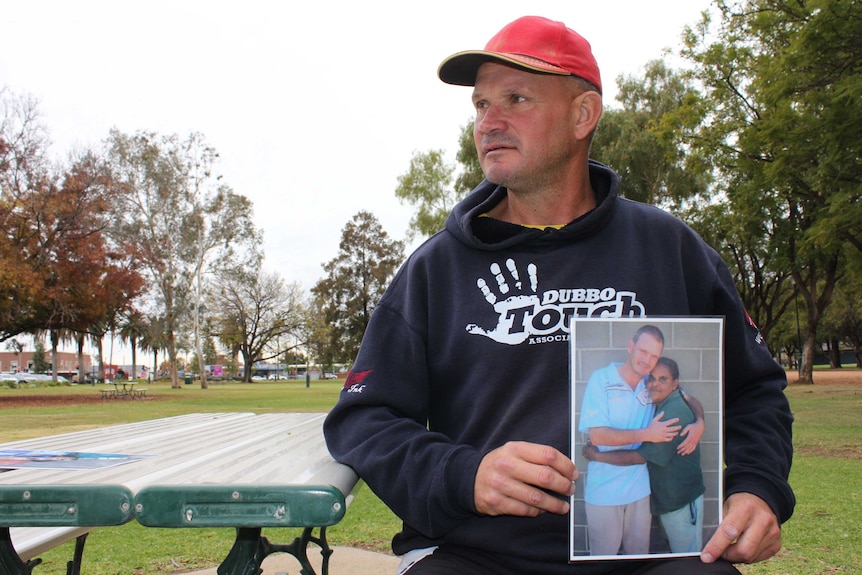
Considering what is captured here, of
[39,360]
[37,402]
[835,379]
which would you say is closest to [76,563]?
[37,402]

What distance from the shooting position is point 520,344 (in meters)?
1.84

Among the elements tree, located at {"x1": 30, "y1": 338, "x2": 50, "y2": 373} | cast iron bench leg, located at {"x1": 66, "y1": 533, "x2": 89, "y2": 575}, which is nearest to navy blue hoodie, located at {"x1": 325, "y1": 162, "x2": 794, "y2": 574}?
cast iron bench leg, located at {"x1": 66, "y1": 533, "x2": 89, "y2": 575}

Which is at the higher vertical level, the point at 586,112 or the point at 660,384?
the point at 586,112

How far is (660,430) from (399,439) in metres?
0.54

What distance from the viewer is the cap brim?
1927 mm

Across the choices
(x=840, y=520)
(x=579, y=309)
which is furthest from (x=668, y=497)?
(x=840, y=520)

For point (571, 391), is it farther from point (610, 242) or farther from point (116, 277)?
point (116, 277)

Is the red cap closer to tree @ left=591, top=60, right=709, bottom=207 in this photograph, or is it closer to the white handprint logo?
the white handprint logo

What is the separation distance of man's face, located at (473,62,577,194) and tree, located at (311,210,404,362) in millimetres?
68651

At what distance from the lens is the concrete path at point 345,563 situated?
3.99m

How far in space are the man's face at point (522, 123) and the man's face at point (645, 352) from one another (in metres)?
0.77

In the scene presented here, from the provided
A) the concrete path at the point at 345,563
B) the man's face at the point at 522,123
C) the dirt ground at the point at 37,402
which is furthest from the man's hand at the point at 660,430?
the dirt ground at the point at 37,402

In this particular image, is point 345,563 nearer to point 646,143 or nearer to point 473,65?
point 473,65

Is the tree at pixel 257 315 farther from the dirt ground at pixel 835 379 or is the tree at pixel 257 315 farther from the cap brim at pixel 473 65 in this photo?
the cap brim at pixel 473 65
